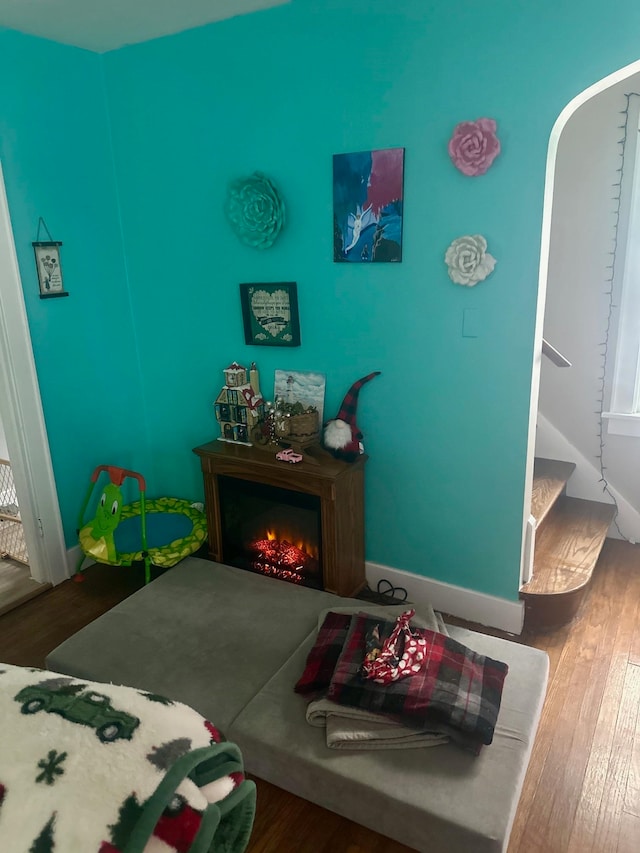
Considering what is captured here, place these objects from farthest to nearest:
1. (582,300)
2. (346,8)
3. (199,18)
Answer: (582,300)
(199,18)
(346,8)

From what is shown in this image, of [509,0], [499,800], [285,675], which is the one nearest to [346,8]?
[509,0]

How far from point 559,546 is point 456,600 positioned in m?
0.63

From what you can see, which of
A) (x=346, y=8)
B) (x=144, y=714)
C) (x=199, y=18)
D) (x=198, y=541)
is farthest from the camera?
(x=198, y=541)

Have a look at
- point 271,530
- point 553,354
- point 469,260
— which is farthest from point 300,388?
point 553,354

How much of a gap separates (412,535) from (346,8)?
2.10 meters

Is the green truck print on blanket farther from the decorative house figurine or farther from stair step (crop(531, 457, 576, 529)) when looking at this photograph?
stair step (crop(531, 457, 576, 529))

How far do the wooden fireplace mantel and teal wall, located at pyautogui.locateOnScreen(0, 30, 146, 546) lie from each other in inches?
26.8

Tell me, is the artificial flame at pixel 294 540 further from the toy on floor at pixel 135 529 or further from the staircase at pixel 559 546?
the staircase at pixel 559 546

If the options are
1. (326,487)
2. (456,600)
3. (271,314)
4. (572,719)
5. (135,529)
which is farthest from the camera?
(135,529)

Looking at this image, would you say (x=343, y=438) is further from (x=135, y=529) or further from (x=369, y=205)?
(x=135, y=529)

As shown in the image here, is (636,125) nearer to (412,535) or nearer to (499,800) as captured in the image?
(412,535)

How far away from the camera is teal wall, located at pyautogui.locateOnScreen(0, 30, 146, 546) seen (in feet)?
8.63

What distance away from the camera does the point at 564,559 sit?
9.11 ft

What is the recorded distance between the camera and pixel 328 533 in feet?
8.48
